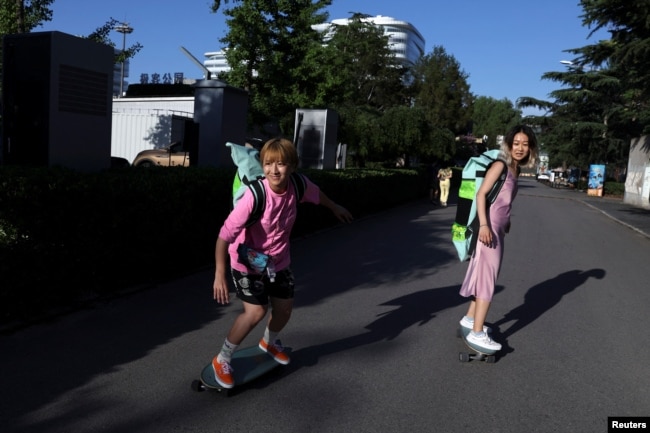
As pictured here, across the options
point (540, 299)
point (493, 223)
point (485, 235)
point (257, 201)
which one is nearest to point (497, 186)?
point (493, 223)

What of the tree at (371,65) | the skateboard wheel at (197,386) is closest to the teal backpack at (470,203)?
the skateboard wheel at (197,386)

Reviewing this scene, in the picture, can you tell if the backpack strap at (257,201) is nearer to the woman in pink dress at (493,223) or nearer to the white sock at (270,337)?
the white sock at (270,337)

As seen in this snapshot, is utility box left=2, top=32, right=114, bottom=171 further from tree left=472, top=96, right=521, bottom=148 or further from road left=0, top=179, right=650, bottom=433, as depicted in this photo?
tree left=472, top=96, right=521, bottom=148

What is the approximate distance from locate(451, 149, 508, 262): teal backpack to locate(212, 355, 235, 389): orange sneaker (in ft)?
6.98

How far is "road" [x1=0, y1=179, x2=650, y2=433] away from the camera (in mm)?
3260

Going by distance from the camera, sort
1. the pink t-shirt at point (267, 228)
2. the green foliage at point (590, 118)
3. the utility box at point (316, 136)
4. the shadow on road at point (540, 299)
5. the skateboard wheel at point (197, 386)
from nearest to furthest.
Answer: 1. the pink t-shirt at point (267, 228)
2. the skateboard wheel at point (197, 386)
3. the shadow on road at point (540, 299)
4. the utility box at point (316, 136)
5. the green foliage at point (590, 118)

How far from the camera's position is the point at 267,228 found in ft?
11.2

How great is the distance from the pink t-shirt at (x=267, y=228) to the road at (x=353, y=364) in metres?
0.89

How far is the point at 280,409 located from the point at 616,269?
7.68 metres

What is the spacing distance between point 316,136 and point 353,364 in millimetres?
12440

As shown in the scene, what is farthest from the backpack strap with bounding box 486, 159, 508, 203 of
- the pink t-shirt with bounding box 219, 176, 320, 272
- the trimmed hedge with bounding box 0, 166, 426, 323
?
the trimmed hedge with bounding box 0, 166, 426, 323

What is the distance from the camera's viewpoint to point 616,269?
9.15 m

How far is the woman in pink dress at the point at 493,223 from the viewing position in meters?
4.33

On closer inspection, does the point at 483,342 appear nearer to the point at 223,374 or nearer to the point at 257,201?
the point at 223,374
